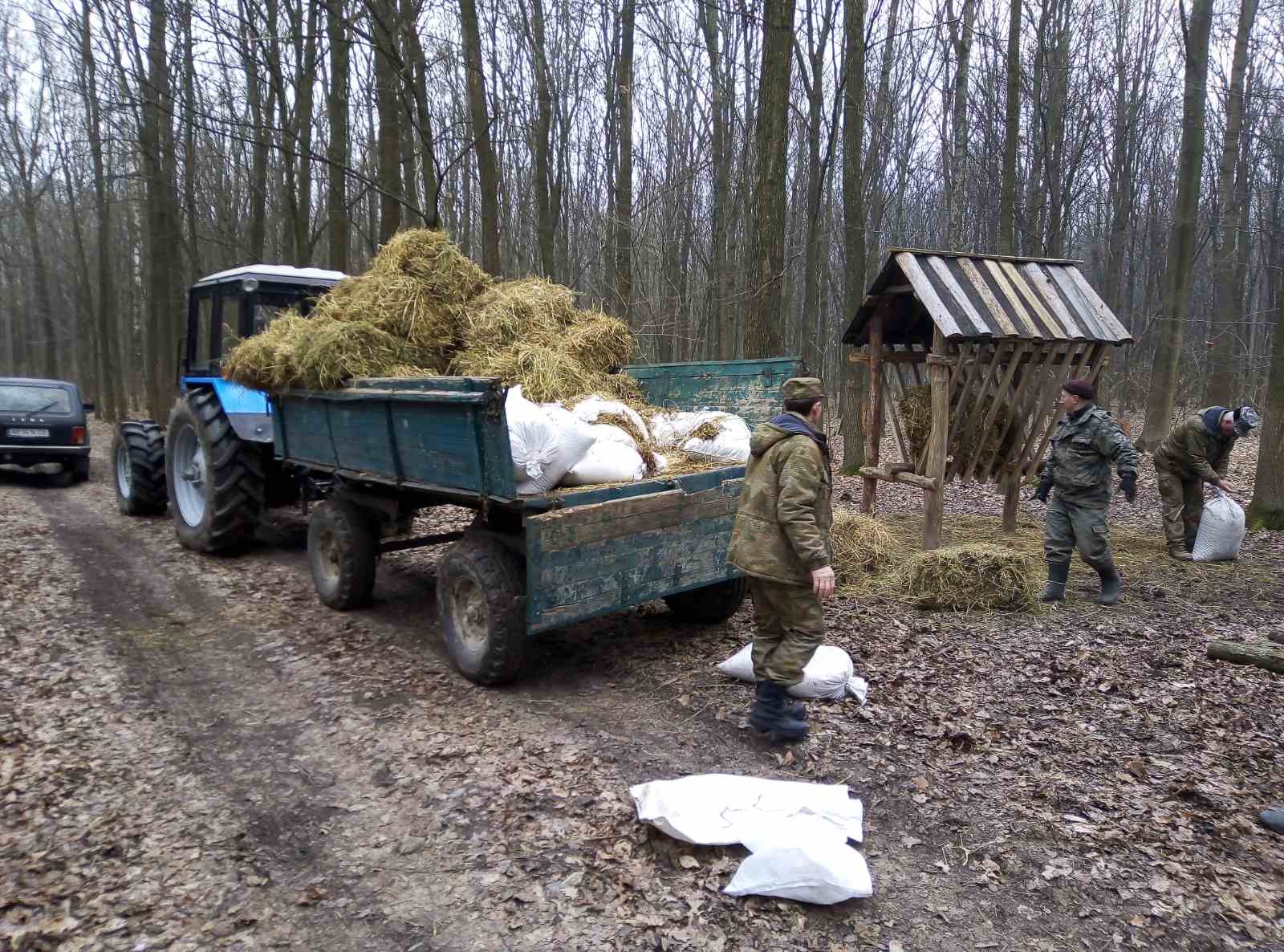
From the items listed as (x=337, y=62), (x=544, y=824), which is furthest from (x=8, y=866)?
(x=337, y=62)

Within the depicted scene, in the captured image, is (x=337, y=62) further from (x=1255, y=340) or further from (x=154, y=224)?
(x=1255, y=340)

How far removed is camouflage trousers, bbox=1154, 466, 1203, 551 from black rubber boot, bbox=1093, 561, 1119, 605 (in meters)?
1.99

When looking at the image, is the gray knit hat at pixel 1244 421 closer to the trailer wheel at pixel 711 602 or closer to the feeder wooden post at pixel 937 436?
the feeder wooden post at pixel 937 436

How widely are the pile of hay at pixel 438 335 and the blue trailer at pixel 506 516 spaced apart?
384 mm

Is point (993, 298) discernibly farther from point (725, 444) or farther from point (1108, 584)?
point (725, 444)

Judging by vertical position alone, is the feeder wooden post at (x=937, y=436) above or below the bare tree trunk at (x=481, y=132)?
below

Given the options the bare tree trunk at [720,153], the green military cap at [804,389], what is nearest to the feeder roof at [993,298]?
the green military cap at [804,389]

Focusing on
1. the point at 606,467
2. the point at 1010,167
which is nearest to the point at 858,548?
the point at 606,467

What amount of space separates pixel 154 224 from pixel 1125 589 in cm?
1644

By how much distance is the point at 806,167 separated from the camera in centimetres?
2159

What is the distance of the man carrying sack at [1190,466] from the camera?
7.59m

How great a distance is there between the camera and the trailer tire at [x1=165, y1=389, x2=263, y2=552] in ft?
25.2

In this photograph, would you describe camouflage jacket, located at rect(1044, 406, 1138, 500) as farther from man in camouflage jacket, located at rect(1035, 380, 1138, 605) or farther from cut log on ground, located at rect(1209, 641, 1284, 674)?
cut log on ground, located at rect(1209, 641, 1284, 674)

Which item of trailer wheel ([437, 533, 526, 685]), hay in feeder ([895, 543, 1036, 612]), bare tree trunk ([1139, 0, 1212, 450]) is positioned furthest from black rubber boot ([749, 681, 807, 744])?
bare tree trunk ([1139, 0, 1212, 450])
